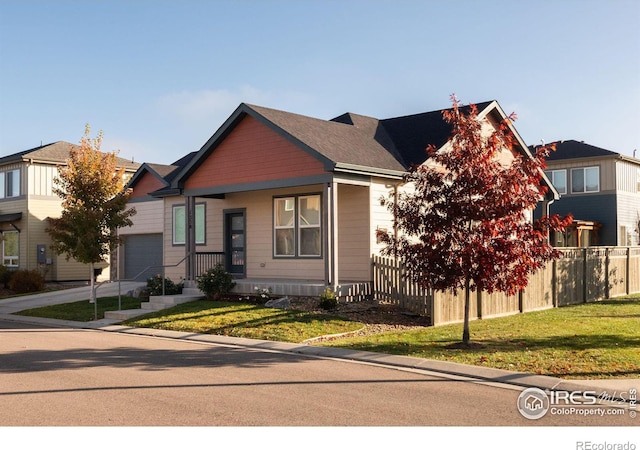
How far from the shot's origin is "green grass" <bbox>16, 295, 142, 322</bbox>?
820 inches

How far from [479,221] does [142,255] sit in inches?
804

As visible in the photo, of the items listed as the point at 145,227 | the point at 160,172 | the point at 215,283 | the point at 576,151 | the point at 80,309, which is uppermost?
the point at 576,151

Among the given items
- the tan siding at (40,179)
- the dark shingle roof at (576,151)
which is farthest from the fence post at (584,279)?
the tan siding at (40,179)

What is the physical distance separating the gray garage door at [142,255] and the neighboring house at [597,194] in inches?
839

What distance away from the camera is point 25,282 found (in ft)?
101

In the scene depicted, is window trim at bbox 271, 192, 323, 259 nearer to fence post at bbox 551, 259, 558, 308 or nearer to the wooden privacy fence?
the wooden privacy fence

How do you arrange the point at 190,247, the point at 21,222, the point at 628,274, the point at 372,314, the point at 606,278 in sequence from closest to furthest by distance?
the point at 372,314
the point at 190,247
the point at 606,278
the point at 628,274
the point at 21,222

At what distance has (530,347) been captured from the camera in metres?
13.1

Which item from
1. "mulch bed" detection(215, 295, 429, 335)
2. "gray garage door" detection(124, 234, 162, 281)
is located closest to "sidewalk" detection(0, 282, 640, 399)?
"mulch bed" detection(215, 295, 429, 335)

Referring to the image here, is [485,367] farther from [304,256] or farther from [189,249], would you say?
[189,249]

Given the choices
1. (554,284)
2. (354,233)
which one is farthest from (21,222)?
(554,284)

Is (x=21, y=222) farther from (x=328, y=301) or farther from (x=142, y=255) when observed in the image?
(x=328, y=301)

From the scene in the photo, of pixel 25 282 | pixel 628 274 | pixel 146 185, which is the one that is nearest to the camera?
pixel 628 274

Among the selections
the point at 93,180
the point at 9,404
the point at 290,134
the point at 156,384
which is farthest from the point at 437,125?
the point at 9,404
